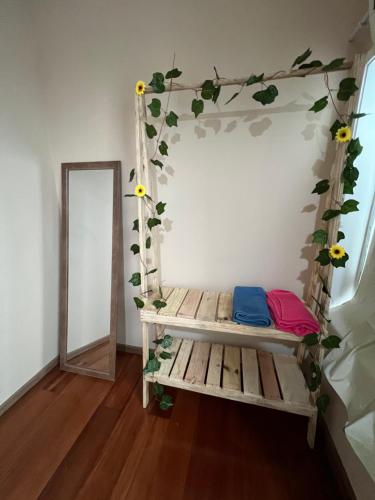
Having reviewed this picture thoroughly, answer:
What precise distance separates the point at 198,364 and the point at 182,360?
10 cm

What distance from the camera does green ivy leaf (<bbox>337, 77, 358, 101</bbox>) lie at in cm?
81

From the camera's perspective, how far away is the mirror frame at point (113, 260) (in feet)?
4.63

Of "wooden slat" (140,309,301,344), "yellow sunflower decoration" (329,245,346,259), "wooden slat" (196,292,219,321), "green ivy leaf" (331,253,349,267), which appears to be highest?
"yellow sunflower decoration" (329,245,346,259)

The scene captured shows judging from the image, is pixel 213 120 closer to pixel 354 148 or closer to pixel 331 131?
pixel 331 131

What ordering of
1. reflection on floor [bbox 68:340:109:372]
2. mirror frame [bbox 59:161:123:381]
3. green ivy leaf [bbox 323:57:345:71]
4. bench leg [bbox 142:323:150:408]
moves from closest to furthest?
green ivy leaf [bbox 323:57:345:71]
bench leg [bbox 142:323:150:408]
mirror frame [bbox 59:161:123:381]
reflection on floor [bbox 68:340:109:372]

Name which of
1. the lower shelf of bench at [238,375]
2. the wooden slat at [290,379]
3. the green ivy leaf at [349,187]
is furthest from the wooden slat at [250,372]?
the green ivy leaf at [349,187]

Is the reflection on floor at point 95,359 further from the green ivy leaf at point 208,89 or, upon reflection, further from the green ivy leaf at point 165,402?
the green ivy leaf at point 208,89

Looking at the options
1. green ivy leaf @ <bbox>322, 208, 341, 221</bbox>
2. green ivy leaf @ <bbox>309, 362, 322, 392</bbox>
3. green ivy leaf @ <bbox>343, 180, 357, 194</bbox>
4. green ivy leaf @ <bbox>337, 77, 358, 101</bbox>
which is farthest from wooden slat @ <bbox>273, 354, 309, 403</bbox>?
green ivy leaf @ <bbox>337, 77, 358, 101</bbox>

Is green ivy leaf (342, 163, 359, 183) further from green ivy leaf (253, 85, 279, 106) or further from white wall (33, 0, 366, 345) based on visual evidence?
green ivy leaf (253, 85, 279, 106)

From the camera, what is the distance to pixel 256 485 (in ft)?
3.25

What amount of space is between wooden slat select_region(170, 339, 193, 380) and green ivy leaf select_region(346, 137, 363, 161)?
4.36 feet

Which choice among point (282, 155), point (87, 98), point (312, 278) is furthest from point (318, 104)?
point (87, 98)

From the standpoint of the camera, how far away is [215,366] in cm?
129

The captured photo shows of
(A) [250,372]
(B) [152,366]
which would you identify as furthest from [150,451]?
(A) [250,372]
